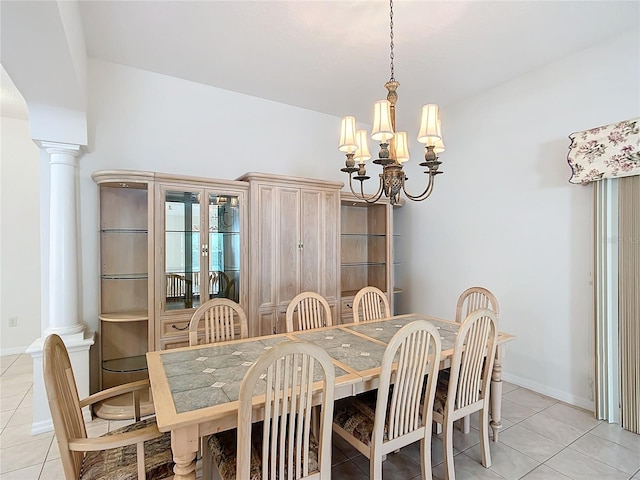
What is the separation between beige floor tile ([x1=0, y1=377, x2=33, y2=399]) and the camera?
3.22m

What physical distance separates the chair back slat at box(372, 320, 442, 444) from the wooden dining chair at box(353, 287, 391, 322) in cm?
124

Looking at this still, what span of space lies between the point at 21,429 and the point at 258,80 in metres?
3.65

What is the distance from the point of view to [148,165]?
10.7 feet

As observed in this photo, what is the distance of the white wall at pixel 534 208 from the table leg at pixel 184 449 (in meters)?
3.26

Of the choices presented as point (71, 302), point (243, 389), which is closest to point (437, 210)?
point (243, 389)

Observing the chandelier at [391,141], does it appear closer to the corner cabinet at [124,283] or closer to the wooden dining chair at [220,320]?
the wooden dining chair at [220,320]

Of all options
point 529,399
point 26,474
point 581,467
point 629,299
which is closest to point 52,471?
point 26,474

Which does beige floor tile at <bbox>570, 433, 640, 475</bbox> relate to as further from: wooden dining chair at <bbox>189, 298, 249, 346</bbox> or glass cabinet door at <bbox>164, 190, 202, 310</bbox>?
glass cabinet door at <bbox>164, 190, 202, 310</bbox>

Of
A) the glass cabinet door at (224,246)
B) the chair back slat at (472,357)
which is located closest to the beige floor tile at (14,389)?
the glass cabinet door at (224,246)

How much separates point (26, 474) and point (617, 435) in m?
4.12

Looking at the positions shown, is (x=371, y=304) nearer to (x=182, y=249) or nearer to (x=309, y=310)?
(x=309, y=310)

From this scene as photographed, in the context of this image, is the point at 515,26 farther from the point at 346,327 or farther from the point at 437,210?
the point at 346,327

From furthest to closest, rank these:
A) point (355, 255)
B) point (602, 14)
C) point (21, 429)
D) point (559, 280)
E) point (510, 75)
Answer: point (355, 255)
point (510, 75)
point (559, 280)
point (21, 429)
point (602, 14)

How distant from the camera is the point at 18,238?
4.40 meters
